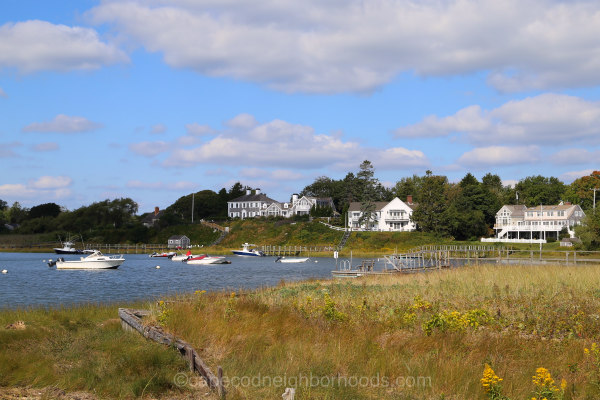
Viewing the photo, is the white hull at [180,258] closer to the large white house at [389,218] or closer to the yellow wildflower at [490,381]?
the large white house at [389,218]

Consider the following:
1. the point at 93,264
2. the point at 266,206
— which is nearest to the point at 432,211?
the point at 266,206

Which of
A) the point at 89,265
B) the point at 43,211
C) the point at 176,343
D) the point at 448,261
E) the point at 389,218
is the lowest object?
the point at 89,265

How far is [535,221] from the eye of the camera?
11425 centimetres

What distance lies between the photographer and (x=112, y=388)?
11305mm

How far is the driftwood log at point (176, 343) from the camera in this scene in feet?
36.1

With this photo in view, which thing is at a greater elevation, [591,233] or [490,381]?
[591,233]

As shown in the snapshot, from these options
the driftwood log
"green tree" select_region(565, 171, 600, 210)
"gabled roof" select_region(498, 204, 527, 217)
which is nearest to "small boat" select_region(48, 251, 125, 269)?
the driftwood log

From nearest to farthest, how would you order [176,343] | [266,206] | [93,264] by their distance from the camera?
[176,343]
[93,264]
[266,206]

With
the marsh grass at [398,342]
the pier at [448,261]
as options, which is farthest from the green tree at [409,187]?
the marsh grass at [398,342]

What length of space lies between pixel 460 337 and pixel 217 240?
386 ft

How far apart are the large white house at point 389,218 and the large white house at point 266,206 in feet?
75.5

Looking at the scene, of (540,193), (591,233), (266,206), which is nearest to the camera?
(591,233)

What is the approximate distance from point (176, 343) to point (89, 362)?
202cm

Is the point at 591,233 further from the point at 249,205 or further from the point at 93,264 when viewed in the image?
the point at 249,205
